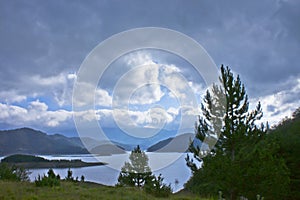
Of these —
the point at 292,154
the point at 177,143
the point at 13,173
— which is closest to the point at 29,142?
the point at 13,173

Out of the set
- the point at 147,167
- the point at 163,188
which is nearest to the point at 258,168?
the point at 163,188

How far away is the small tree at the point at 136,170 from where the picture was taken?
22036 millimetres

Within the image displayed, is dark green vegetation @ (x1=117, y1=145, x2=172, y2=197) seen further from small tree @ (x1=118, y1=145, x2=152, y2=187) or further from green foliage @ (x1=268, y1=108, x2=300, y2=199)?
green foliage @ (x1=268, y1=108, x2=300, y2=199)

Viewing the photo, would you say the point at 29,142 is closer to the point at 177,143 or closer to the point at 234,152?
the point at 177,143

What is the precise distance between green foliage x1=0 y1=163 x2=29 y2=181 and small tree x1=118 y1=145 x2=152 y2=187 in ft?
25.6

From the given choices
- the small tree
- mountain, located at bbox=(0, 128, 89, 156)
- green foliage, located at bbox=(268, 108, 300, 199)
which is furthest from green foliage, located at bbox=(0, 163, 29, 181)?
mountain, located at bbox=(0, 128, 89, 156)

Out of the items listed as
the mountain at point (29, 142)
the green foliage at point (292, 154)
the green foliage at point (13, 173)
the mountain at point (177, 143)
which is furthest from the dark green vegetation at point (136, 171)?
the mountain at point (29, 142)

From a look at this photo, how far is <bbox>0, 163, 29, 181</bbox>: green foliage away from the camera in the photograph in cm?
1387

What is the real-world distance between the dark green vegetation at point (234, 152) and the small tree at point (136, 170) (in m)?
7.61

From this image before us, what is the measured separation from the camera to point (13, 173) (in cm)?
1459

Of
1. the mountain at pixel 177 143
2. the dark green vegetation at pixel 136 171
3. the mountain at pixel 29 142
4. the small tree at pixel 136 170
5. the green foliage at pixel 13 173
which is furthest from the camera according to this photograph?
the mountain at pixel 29 142

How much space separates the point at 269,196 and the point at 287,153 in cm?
560

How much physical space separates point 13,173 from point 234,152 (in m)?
11.0

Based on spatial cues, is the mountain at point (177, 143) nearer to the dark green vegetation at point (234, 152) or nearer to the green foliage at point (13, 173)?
the dark green vegetation at point (234, 152)
